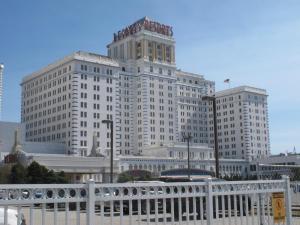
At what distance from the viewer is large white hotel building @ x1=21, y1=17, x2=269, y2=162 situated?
10700 centimetres

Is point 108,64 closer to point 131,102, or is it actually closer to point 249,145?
point 131,102

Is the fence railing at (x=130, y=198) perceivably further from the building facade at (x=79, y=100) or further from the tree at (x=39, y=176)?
the building facade at (x=79, y=100)

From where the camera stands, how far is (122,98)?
413 feet

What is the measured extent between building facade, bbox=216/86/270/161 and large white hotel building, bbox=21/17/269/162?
1.15 meters

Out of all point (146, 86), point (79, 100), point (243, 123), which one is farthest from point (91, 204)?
point (243, 123)

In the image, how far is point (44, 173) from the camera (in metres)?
57.7

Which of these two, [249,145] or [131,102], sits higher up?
[131,102]

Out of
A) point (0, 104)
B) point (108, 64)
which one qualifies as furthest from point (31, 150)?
point (108, 64)

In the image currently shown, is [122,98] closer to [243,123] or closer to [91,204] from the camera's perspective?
[243,123]

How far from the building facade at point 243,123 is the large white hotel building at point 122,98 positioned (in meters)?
1.15

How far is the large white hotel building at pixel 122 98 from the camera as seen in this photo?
351 ft

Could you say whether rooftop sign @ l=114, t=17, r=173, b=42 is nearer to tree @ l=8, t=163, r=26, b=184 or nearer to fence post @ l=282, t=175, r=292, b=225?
tree @ l=8, t=163, r=26, b=184

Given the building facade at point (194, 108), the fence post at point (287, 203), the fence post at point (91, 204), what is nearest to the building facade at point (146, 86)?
the building facade at point (194, 108)

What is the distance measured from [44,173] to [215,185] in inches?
2059
